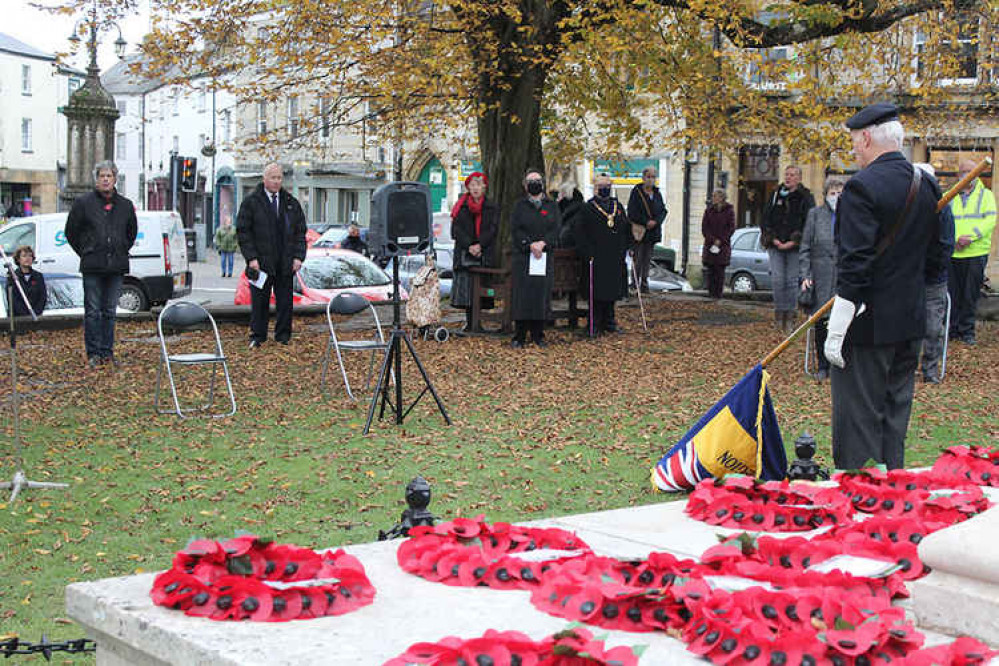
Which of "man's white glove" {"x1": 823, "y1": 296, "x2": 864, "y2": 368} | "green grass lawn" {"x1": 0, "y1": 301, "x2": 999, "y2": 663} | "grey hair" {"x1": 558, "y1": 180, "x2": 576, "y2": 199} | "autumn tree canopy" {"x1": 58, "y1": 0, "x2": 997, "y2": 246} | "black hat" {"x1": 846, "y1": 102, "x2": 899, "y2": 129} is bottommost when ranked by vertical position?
"green grass lawn" {"x1": 0, "y1": 301, "x2": 999, "y2": 663}

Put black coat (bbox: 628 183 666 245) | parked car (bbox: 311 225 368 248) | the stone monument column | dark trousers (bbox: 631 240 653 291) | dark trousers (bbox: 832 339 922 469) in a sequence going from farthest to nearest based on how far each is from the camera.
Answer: parked car (bbox: 311 225 368 248) < the stone monument column < dark trousers (bbox: 631 240 653 291) < black coat (bbox: 628 183 666 245) < dark trousers (bbox: 832 339 922 469)

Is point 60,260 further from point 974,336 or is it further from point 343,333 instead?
point 974,336

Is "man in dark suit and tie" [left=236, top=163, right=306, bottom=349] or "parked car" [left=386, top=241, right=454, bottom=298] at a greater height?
"man in dark suit and tie" [left=236, top=163, right=306, bottom=349]

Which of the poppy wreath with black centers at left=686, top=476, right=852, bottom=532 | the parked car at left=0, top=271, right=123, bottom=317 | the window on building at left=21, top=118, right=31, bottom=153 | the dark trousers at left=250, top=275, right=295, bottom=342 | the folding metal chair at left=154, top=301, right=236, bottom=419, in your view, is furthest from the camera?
the window on building at left=21, top=118, right=31, bottom=153

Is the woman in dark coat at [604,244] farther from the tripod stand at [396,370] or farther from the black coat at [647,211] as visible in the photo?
the tripod stand at [396,370]

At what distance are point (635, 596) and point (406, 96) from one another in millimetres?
15287

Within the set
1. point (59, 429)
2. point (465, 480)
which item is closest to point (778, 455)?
point (465, 480)

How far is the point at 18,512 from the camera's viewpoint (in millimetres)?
7426

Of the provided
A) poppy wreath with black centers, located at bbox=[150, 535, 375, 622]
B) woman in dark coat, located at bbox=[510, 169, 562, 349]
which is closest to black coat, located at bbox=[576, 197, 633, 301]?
woman in dark coat, located at bbox=[510, 169, 562, 349]

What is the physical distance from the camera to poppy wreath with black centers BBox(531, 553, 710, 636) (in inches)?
156

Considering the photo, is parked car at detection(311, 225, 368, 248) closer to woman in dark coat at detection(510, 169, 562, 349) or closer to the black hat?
woman in dark coat at detection(510, 169, 562, 349)

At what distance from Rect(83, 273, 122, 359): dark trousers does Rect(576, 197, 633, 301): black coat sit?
18.8 ft

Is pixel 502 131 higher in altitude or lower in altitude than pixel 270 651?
higher

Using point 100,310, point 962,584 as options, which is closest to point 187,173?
point 100,310
